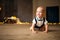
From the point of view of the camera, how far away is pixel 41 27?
6.53ft

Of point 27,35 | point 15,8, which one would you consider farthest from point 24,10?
point 27,35

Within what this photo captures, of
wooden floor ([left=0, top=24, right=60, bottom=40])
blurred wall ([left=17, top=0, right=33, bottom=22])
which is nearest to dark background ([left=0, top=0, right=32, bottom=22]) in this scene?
blurred wall ([left=17, top=0, right=33, bottom=22])

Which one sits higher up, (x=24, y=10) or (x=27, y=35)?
(x=24, y=10)

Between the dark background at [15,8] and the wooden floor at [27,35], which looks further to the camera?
the dark background at [15,8]

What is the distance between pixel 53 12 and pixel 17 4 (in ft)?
3.29

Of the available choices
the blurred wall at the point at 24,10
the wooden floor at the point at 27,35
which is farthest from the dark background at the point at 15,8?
the wooden floor at the point at 27,35

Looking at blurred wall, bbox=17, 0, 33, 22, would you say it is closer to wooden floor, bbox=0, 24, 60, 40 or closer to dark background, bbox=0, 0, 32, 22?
dark background, bbox=0, 0, 32, 22

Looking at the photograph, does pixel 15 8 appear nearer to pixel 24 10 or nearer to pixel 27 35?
pixel 24 10

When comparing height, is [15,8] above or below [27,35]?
above

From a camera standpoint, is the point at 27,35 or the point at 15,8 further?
the point at 15,8

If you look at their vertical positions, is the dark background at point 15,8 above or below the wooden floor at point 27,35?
above

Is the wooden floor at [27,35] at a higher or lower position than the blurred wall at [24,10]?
lower

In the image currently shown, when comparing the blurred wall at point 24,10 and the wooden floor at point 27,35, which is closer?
the wooden floor at point 27,35

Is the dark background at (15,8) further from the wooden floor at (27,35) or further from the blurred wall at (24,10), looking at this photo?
the wooden floor at (27,35)
